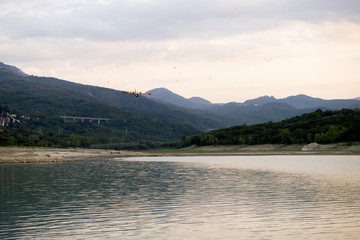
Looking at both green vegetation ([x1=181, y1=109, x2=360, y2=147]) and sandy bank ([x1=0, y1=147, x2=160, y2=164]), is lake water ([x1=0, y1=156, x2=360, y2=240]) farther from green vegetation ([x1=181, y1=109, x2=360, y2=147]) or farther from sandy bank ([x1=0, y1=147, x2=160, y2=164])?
green vegetation ([x1=181, y1=109, x2=360, y2=147])

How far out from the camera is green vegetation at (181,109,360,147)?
142250 mm

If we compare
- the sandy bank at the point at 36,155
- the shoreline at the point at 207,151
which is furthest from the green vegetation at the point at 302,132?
the sandy bank at the point at 36,155

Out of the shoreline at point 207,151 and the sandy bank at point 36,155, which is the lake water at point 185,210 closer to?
the sandy bank at point 36,155

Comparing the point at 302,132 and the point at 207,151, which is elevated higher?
the point at 302,132

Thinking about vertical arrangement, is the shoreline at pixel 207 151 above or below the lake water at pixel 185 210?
above

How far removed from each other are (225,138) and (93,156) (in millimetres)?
63787

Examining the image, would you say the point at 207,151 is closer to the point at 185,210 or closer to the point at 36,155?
the point at 36,155

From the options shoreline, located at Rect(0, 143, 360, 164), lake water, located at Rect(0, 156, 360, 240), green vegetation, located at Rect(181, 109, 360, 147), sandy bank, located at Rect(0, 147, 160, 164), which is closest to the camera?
lake water, located at Rect(0, 156, 360, 240)

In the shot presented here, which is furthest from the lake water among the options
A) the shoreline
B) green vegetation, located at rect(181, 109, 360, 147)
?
green vegetation, located at rect(181, 109, 360, 147)

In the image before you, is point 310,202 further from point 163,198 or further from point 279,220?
point 163,198

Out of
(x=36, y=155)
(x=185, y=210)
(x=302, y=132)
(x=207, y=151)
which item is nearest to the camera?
(x=185, y=210)

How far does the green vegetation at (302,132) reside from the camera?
467 feet

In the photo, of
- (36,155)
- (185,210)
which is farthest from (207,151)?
(185,210)

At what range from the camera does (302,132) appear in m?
157
